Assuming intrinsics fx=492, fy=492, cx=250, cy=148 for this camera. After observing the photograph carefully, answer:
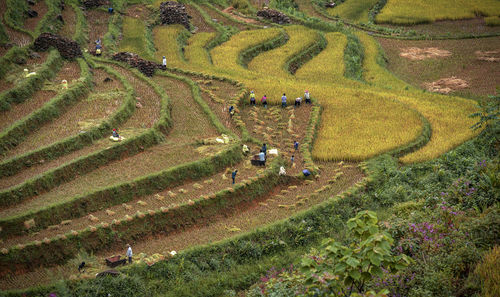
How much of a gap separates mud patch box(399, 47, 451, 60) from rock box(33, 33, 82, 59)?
27.6 metres

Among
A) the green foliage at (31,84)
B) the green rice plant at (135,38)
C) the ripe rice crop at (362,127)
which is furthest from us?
the green rice plant at (135,38)

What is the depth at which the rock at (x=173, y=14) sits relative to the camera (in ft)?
144

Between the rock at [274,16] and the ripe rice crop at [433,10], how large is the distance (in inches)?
457

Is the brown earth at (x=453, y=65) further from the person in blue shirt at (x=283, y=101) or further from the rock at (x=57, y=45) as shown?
the rock at (x=57, y=45)

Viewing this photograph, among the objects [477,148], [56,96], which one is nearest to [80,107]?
[56,96]

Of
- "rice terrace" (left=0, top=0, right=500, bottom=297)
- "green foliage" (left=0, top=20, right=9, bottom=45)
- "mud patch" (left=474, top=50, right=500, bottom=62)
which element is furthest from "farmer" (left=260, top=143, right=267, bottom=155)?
"mud patch" (left=474, top=50, right=500, bottom=62)

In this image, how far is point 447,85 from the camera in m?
36.2

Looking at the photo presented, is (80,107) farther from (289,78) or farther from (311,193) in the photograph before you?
(289,78)

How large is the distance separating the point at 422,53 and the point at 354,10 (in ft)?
54.2

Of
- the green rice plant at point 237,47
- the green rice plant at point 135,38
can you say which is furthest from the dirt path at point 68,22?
the green rice plant at point 237,47

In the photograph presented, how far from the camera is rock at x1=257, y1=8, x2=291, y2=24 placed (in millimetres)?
48469

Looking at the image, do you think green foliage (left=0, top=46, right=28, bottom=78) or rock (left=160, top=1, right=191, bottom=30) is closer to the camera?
A: green foliage (left=0, top=46, right=28, bottom=78)

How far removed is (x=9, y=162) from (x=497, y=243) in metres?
16.4

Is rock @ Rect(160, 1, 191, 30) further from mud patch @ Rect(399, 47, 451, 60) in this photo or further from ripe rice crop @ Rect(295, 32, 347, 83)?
mud patch @ Rect(399, 47, 451, 60)
